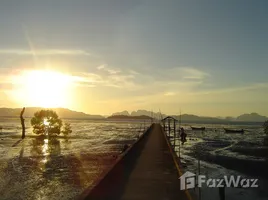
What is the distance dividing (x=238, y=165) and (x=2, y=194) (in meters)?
18.7

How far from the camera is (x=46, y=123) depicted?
186ft

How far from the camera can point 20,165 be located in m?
23.8

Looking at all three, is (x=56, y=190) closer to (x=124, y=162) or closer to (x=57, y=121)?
(x=124, y=162)

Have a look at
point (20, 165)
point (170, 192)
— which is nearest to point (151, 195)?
point (170, 192)

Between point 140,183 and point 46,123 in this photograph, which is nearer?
point 140,183

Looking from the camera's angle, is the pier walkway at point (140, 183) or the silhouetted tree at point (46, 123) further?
the silhouetted tree at point (46, 123)

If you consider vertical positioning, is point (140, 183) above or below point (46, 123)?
below

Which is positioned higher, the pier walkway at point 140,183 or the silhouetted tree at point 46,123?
the silhouetted tree at point 46,123

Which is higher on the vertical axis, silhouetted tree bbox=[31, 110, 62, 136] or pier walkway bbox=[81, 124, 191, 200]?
silhouetted tree bbox=[31, 110, 62, 136]

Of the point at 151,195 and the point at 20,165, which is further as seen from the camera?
the point at 20,165

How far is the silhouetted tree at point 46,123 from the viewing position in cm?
5509

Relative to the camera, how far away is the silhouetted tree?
5509 centimetres

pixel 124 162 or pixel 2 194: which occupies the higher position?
pixel 124 162

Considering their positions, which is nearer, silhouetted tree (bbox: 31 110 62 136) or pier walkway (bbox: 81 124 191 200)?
pier walkway (bbox: 81 124 191 200)
